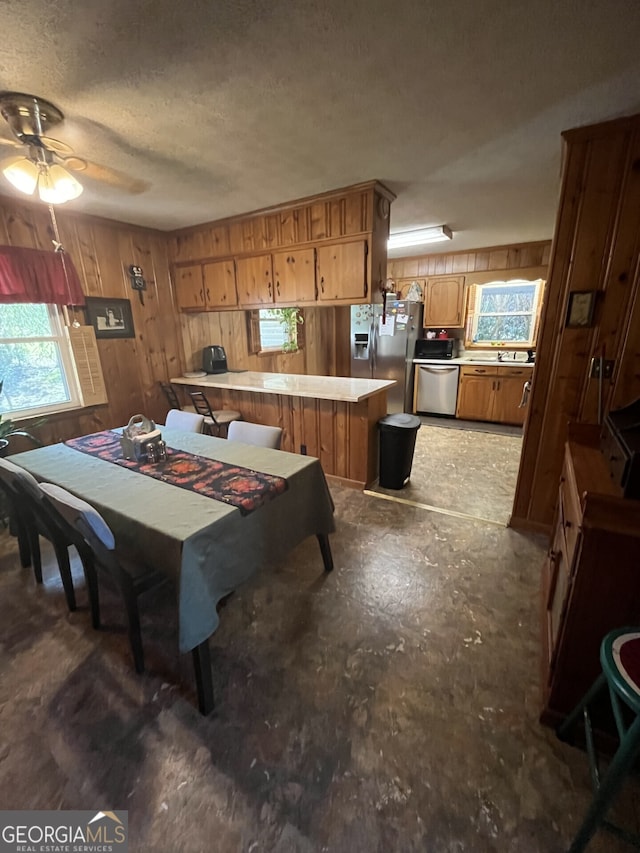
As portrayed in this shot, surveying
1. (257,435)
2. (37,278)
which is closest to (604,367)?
(257,435)

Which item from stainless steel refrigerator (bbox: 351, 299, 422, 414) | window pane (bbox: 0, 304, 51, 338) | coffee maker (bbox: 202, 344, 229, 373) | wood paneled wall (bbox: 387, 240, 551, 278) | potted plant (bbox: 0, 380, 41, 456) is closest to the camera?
potted plant (bbox: 0, 380, 41, 456)

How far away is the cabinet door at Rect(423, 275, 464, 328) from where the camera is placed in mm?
5270

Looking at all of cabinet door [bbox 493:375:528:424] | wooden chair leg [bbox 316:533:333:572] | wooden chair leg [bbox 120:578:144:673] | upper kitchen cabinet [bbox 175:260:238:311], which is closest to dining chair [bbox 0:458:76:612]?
wooden chair leg [bbox 120:578:144:673]

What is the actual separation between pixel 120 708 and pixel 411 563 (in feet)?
5.36

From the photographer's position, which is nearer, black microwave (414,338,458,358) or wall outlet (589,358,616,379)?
wall outlet (589,358,616,379)

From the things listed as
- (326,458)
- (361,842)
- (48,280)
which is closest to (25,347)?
(48,280)

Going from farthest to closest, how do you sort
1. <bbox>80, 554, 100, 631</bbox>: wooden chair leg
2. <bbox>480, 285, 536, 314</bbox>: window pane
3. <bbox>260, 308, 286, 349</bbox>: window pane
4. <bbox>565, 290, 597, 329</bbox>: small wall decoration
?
<bbox>480, 285, 536, 314</bbox>: window pane, <bbox>260, 308, 286, 349</bbox>: window pane, <bbox>565, 290, 597, 329</bbox>: small wall decoration, <bbox>80, 554, 100, 631</bbox>: wooden chair leg

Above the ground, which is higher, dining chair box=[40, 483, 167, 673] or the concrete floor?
dining chair box=[40, 483, 167, 673]

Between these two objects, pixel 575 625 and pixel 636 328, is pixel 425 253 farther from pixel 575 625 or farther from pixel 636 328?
pixel 575 625

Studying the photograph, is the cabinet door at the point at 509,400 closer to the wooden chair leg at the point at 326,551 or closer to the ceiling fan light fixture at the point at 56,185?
the wooden chair leg at the point at 326,551

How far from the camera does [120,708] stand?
1409 mm

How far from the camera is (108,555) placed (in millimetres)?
1372

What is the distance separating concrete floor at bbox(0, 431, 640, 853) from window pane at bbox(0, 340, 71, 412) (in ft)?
5.21

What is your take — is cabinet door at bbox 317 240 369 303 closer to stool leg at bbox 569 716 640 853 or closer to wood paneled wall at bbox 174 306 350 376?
wood paneled wall at bbox 174 306 350 376
